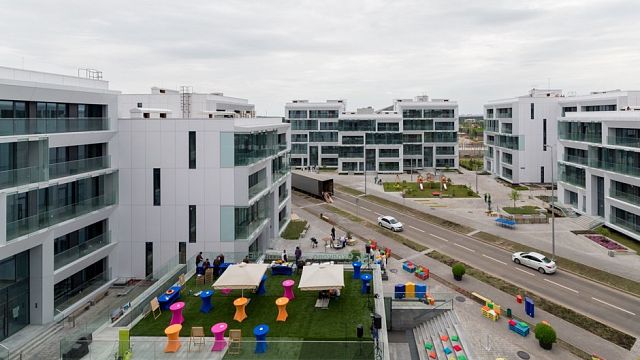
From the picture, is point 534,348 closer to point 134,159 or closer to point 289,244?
point 289,244

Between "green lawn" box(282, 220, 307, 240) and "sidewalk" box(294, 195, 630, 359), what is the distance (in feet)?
20.4

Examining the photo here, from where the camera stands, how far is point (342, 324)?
2158 centimetres

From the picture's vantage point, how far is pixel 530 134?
2926 inches

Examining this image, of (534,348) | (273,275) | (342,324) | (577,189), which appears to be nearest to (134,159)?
(273,275)

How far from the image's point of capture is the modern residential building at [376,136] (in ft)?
302

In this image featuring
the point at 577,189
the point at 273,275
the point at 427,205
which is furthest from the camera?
the point at 427,205

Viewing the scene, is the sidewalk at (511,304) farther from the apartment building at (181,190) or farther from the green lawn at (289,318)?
the apartment building at (181,190)

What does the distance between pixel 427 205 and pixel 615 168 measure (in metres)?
23.8

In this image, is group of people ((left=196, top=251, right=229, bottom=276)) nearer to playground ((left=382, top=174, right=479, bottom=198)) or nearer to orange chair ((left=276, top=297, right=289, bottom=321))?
orange chair ((left=276, top=297, right=289, bottom=321))

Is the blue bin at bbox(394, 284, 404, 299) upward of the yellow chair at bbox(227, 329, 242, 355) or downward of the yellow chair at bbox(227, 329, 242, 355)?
downward

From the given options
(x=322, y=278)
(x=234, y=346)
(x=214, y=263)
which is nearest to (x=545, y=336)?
(x=322, y=278)

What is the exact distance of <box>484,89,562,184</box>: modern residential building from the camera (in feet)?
242

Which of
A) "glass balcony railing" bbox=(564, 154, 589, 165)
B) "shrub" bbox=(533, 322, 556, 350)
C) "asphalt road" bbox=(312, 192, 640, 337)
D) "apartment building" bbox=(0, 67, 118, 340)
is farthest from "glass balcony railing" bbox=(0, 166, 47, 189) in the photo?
"glass balcony railing" bbox=(564, 154, 589, 165)

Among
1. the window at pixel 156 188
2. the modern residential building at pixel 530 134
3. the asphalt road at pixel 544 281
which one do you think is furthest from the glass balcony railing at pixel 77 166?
the modern residential building at pixel 530 134
